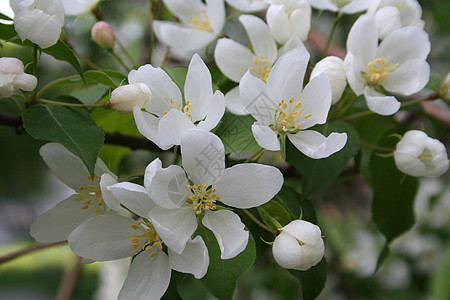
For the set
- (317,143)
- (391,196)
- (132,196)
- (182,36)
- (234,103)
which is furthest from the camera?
(182,36)

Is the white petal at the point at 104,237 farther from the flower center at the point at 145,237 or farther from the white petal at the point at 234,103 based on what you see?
the white petal at the point at 234,103

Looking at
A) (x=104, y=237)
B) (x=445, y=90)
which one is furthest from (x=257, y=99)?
(x=445, y=90)

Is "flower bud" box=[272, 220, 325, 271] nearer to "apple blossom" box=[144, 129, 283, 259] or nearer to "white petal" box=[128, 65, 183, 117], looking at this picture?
"apple blossom" box=[144, 129, 283, 259]

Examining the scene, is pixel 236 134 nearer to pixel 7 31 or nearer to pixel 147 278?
pixel 147 278

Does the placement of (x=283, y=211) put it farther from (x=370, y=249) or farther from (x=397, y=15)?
(x=370, y=249)

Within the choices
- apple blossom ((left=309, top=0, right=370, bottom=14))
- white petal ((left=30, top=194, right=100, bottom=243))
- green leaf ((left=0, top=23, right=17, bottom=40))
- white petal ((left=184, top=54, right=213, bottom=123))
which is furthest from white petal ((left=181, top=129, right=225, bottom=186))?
apple blossom ((left=309, top=0, right=370, bottom=14))
